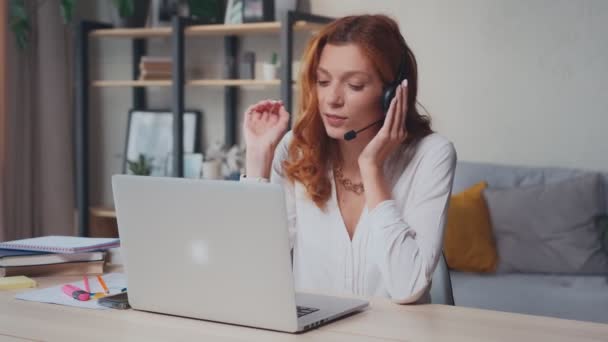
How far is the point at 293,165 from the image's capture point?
6.42 feet

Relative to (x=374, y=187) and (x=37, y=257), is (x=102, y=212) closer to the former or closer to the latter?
(x=37, y=257)

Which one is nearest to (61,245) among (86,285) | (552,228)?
(86,285)

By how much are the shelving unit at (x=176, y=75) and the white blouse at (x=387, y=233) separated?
1.65m

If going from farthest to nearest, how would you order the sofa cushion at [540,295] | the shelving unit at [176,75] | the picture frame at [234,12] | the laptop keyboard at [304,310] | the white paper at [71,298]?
the picture frame at [234,12] → the shelving unit at [176,75] → the sofa cushion at [540,295] → the white paper at [71,298] → the laptop keyboard at [304,310]

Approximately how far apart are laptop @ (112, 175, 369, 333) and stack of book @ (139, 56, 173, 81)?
2.75m

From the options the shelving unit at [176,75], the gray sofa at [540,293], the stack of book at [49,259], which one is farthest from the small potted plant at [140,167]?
the stack of book at [49,259]

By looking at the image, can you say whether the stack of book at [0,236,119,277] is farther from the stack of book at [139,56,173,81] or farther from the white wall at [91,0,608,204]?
the stack of book at [139,56,173,81]

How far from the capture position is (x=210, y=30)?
151 inches

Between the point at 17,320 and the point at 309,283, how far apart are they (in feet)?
2.27

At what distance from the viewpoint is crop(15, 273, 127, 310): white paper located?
1.49 m

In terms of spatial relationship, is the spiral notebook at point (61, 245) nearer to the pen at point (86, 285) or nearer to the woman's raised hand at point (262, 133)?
the pen at point (86, 285)

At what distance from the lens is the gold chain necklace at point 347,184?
1929 millimetres

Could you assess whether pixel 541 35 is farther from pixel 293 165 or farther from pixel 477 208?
pixel 293 165

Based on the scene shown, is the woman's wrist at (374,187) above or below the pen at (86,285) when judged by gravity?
above
